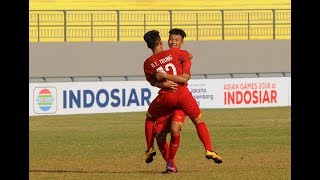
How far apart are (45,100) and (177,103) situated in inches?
784

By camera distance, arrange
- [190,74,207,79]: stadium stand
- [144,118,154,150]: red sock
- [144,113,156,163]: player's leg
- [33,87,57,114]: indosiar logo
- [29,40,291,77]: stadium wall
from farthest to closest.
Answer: [29,40,291,77]: stadium wall, [190,74,207,79]: stadium stand, [33,87,57,114]: indosiar logo, [144,118,154,150]: red sock, [144,113,156,163]: player's leg

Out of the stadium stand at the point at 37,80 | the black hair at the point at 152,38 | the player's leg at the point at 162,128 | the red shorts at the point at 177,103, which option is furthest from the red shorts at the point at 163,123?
the stadium stand at the point at 37,80

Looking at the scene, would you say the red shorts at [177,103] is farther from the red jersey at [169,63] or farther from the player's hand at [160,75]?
the player's hand at [160,75]

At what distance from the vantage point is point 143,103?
36281mm

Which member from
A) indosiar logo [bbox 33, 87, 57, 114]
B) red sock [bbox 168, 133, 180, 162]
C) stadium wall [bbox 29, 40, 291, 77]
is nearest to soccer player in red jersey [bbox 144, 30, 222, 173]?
red sock [bbox 168, 133, 180, 162]

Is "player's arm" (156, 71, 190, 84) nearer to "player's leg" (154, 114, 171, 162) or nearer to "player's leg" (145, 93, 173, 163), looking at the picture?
"player's leg" (145, 93, 173, 163)

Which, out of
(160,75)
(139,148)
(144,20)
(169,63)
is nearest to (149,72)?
(160,75)

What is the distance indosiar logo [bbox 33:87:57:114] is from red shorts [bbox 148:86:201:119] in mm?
18945

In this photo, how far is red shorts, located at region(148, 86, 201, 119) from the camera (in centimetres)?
1520

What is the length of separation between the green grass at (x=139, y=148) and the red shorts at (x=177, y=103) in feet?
3.23

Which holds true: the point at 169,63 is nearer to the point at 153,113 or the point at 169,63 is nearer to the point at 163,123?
the point at 153,113

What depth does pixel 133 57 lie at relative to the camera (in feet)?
142
